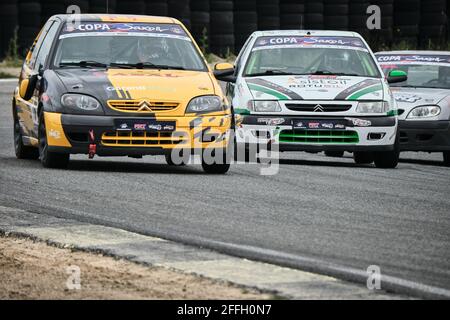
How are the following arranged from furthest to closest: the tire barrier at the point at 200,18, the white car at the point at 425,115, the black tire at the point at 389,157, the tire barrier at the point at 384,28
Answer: the tire barrier at the point at 384,28 → the tire barrier at the point at 200,18 → the white car at the point at 425,115 → the black tire at the point at 389,157

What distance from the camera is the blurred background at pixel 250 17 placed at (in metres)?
28.1

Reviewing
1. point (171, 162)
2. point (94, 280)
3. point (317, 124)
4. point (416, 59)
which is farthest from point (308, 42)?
point (94, 280)

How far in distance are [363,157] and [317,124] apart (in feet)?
3.81

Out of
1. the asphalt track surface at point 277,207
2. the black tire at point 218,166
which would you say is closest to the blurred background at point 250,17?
the asphalt track surface at point 277,207

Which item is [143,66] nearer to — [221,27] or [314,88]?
[314,88]

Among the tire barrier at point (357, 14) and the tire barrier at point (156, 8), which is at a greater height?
the tire barrier at point (156, 8)

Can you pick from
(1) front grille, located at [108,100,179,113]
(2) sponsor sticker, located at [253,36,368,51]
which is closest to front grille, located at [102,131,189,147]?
(1) front grille, located at [108,100,179,113]

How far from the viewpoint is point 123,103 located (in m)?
12.1

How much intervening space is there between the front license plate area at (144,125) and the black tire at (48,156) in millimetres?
666

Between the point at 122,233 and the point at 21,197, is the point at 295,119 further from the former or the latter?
the point at 122,233

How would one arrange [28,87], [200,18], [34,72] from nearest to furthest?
[28,87] < [34,72] < [200,18]

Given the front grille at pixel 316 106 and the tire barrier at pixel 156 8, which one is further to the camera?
the tire barrier at pixel 156 8

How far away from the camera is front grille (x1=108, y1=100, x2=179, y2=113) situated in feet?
39.8

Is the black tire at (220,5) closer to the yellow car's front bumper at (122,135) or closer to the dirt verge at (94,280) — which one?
the yellow car's front bumper at (122,135)
